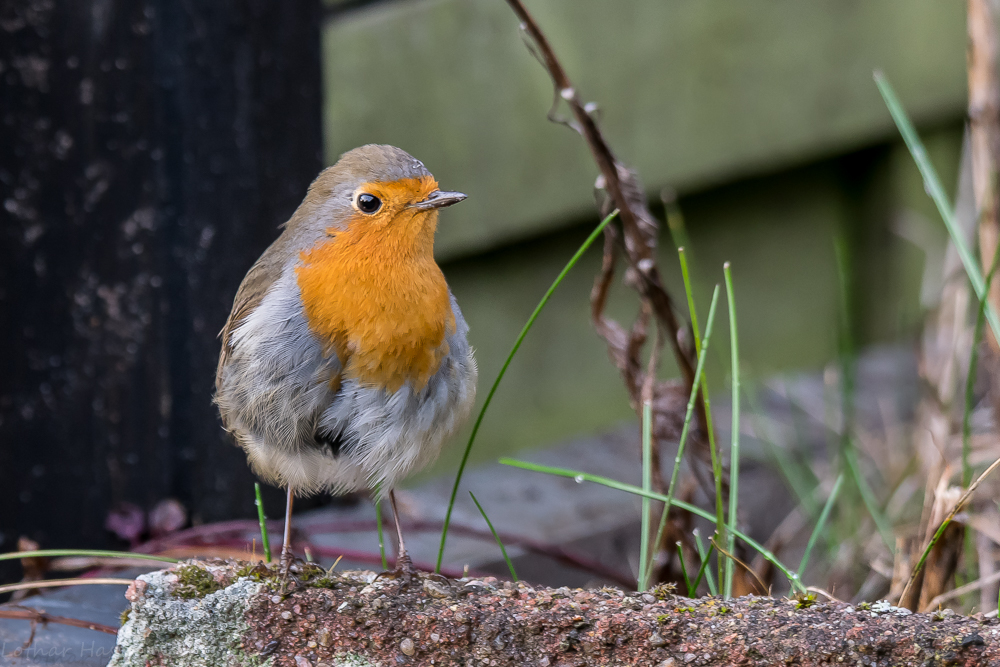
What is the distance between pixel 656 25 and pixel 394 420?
7.62 feet

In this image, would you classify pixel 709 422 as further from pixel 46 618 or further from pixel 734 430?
pixel 46 618

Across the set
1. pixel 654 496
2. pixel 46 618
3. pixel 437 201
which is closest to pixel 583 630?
pixel 654 496

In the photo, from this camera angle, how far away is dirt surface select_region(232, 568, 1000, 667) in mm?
1109

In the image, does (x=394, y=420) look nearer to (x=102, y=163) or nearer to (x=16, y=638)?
(x=16, y=638)

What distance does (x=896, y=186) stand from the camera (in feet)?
12.9

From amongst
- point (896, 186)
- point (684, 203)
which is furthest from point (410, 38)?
point (896, 186)

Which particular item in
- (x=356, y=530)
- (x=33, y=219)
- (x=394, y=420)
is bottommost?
(x=356, y=530)

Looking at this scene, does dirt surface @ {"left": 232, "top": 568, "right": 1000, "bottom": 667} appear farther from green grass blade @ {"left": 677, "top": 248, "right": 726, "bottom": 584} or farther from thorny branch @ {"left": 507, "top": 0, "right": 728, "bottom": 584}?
thorny branch @ {"left": 507, "top": 0, "right": 728, "bottom": 584}

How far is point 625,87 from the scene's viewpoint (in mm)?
3387

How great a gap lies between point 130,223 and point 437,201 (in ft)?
3.17

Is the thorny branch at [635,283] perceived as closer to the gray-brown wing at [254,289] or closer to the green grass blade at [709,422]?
the green grass blade at [709,422]

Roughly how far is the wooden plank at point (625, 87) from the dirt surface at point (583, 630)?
5.62 ft

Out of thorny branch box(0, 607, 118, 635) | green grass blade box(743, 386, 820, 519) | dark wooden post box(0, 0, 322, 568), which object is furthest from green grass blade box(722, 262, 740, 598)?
dark wooden post box(0, 0, 322, 568)

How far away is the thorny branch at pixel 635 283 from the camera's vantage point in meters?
1.64
